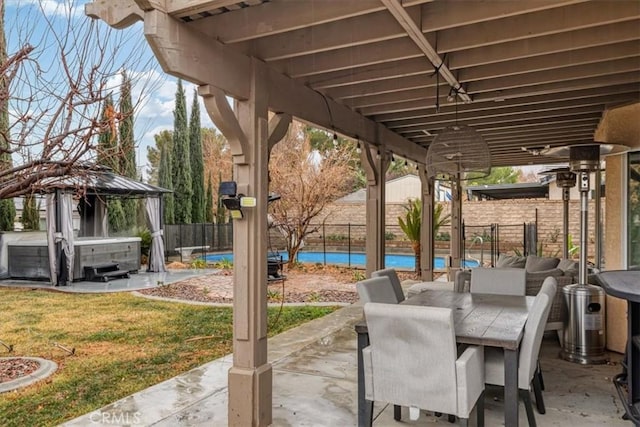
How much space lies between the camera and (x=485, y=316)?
3.04m

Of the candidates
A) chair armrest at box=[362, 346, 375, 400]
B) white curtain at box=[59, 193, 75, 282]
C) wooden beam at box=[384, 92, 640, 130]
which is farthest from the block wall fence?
chair armrest at box=[362, 346, 375, 400]

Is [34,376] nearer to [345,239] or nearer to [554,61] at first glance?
[554,61]

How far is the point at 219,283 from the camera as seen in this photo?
950cm

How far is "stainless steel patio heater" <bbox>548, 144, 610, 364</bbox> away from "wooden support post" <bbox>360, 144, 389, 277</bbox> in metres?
1.95

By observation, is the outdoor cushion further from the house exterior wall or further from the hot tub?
the hot tub

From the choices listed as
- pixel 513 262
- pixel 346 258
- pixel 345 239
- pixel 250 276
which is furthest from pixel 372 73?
pixel 345 239

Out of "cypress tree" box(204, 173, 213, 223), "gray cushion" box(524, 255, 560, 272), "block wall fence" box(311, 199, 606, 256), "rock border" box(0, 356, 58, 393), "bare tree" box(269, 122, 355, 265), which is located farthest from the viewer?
"cypress tree" box(204, 173, 213, 223)

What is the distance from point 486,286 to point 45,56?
4.44 meters

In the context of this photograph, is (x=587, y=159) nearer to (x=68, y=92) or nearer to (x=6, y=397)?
(x=68, y=92)

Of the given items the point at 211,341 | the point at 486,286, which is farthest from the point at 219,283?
the point at 486,286

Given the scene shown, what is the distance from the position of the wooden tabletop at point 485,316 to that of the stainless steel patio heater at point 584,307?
879 mm

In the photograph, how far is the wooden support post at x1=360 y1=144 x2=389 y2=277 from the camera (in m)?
5.41

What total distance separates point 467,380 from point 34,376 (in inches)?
151

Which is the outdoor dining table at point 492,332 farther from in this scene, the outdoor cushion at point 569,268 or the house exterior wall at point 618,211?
the outdoor cushion at point 569,268
